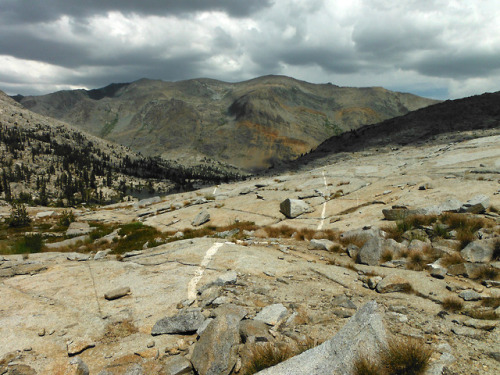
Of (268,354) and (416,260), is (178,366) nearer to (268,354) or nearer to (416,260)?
(268,354)

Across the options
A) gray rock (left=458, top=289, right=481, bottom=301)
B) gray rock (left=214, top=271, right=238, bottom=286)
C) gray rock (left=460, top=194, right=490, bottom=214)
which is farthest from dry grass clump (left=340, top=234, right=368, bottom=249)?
gray rock (left=214, top=271, right=238, bottom=286)

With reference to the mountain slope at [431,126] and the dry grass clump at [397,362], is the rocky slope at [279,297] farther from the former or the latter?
the mountain slope at [431,126]

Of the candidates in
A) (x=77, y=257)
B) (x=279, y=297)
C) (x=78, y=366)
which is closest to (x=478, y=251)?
(x=279, y=297)

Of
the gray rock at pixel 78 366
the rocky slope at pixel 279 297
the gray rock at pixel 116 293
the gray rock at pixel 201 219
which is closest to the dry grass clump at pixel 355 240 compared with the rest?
the rocky slope at pixel 279 297

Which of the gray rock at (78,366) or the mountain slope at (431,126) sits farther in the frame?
the mountain slope at (431,126)

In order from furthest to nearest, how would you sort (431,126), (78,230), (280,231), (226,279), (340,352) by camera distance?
(431,126) < (78,230) < (280,231) < (226,279) < (340,352)

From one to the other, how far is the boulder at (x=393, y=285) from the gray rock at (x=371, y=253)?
2.24 meters

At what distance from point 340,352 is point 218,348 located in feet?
7.30

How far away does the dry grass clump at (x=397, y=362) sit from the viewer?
3.69 metres

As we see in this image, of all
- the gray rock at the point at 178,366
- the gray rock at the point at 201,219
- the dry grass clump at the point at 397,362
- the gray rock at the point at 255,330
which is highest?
the dry grass clump at the point at 397,362

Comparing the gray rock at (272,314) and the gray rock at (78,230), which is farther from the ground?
the gray rock at (272,314)

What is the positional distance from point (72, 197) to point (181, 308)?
125 meters

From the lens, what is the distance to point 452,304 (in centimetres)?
610

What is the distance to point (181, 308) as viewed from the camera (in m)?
7.01
